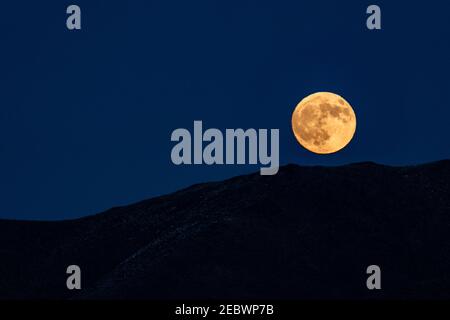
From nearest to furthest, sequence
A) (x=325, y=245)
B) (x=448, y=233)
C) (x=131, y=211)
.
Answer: (x=325, y=245) < (x=448, y=233) < (x=131, y=211)

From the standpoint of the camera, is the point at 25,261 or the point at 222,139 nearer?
the point at 222,139

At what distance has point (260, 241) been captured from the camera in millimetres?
47031

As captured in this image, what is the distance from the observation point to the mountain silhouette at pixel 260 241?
42.9m

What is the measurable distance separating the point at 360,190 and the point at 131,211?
1604 centimetres

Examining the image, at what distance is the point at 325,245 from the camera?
47906 millimetres

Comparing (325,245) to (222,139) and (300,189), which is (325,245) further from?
(222,139)

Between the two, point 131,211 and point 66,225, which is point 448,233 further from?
point 66,225

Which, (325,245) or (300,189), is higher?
(300,189)

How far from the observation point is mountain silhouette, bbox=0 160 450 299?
1690 inches

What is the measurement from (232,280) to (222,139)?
415 inches
